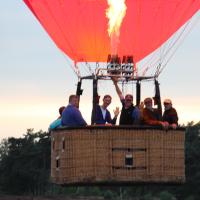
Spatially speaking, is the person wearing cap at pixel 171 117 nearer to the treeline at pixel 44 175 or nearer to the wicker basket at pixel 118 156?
the wicker basket at pixel 118 156

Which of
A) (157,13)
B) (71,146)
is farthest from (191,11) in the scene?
(71,146)

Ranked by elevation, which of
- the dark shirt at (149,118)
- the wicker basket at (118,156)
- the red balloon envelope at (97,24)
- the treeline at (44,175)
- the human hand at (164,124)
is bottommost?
the wicker basket at (118,156)

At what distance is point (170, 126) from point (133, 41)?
219 centimetres

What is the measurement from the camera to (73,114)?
19766 mm

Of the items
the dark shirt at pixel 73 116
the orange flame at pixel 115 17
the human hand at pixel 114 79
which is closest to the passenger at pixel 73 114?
the dark shirt at pixel 73 116

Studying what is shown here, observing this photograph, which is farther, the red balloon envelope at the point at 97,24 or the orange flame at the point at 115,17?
the red balloon envelope at the point at 97,24

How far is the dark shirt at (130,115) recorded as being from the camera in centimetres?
1983

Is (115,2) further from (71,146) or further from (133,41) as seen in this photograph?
(71,146)

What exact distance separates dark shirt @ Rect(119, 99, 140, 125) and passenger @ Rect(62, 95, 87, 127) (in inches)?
24.1

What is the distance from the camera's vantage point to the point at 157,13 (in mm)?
21547

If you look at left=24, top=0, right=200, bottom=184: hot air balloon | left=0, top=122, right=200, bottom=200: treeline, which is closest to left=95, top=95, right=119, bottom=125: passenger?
left=24, top=0, right=200, bottom=184: hot air balloon

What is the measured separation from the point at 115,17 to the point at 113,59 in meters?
0.76

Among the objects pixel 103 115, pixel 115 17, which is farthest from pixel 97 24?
pixel 103 115

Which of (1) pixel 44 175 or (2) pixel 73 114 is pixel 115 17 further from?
(1) pixel 44 175
